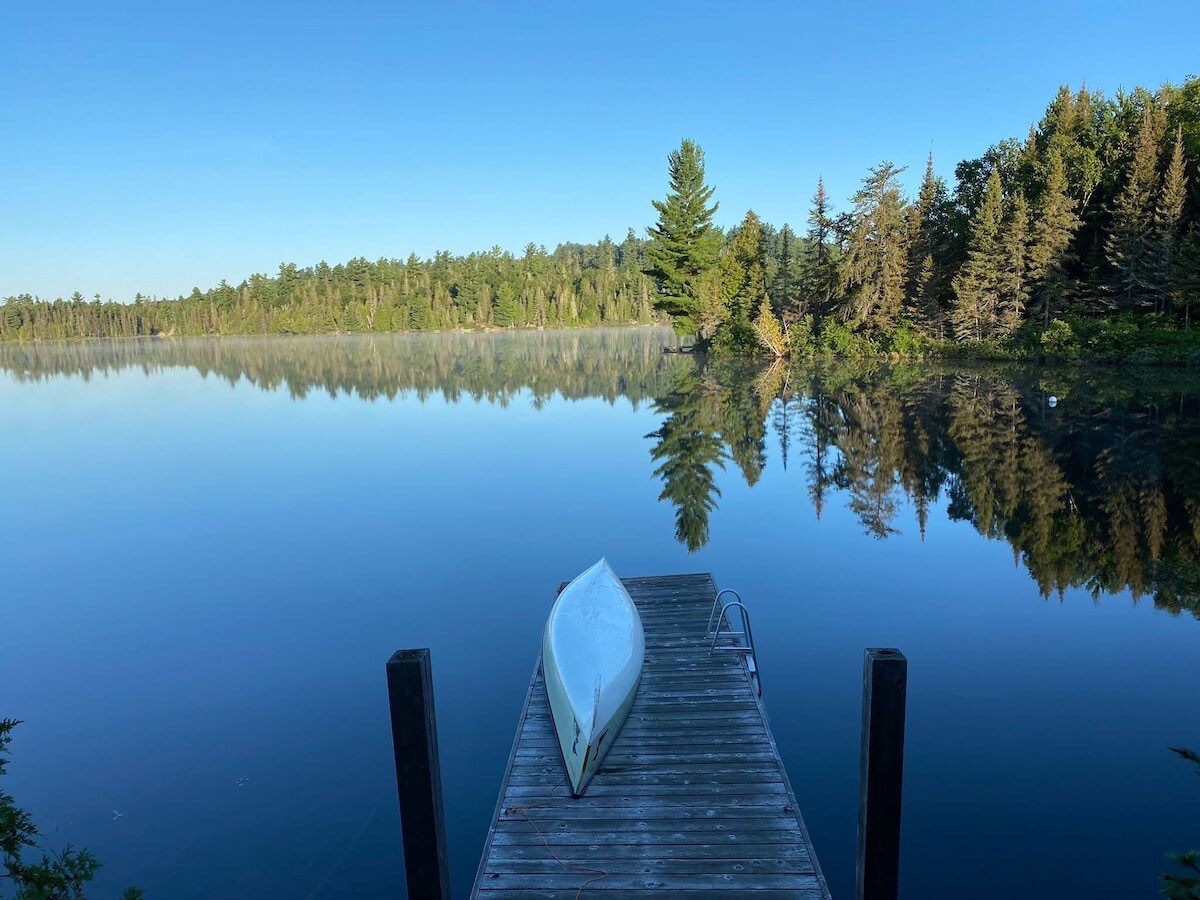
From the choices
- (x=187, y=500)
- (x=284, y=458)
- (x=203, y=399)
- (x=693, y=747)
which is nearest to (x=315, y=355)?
(x=203, y=399)

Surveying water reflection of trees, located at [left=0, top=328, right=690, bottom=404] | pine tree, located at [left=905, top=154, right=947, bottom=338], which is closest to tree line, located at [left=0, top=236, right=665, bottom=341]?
water reflection of trees, located at [left=0, top=328, right=690, bottom=404]

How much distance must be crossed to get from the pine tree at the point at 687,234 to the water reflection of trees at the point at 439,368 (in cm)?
570

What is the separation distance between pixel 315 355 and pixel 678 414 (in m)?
52.2

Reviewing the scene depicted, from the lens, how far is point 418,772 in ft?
14.9

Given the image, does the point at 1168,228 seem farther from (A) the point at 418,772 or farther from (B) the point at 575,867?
(A) the point at 418,772

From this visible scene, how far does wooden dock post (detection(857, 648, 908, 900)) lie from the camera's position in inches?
164

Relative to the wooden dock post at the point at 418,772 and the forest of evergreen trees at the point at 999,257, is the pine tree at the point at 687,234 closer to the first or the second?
the forest of evergreen trees at the point at 999,257

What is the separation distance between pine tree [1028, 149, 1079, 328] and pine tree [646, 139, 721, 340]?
71.9 feet

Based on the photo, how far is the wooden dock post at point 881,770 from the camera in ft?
13.7

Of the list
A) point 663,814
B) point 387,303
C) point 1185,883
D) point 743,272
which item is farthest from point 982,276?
point 387,303

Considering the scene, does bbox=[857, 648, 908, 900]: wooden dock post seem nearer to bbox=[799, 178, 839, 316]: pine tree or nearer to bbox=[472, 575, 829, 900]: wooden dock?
bbox=[472, 575, 829, 900]: wooden dock

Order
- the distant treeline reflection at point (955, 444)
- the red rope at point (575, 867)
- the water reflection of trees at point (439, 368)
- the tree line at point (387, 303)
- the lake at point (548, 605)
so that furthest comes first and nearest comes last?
the tree line at point (387, 303)
the water reflection of trees at point (439, 368)
the distant treeline reflection at point (955, 444)
the lake at point (548, 605)
the red rope at point (575, 867)

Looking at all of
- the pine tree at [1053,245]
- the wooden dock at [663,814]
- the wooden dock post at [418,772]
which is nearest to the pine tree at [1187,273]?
the pine tree at [1053,245]

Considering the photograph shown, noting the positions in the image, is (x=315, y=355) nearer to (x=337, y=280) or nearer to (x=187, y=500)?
(x=187, y=500)
